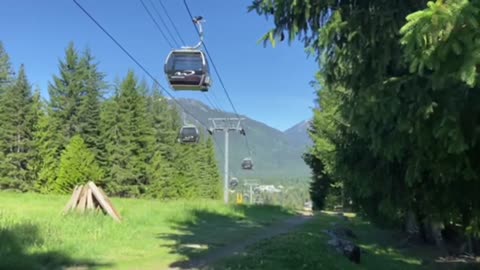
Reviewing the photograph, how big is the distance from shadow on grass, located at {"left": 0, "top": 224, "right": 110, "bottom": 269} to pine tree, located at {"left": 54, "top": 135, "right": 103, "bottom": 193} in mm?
38951

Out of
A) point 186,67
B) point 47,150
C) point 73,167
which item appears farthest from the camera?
point 47,150

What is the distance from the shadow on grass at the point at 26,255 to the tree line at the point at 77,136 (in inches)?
1556

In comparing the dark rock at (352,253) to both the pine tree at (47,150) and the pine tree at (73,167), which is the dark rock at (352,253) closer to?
the pine tree at (73,167)

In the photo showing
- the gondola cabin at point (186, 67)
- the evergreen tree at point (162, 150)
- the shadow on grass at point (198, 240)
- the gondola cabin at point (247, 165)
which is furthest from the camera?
the evergreen tree at point (162, 150)

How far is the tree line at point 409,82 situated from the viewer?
4.11 meters

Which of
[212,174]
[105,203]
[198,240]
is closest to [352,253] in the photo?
[198,240]

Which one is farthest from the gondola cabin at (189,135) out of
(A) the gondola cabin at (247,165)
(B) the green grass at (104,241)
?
(A) the gondola cabin at (247,165)

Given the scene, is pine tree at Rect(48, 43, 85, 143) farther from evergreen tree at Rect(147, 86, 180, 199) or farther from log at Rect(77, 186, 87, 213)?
log at Rect(77, 186, 87, 213)

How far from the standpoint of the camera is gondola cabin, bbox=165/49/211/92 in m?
13.9

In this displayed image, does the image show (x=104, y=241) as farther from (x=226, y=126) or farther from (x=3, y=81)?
(x=3, y=81)

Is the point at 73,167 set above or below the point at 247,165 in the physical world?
below

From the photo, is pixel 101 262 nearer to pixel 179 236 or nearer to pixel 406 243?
pixel 179 236

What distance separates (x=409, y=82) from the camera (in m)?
6.06

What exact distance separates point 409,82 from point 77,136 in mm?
49984
